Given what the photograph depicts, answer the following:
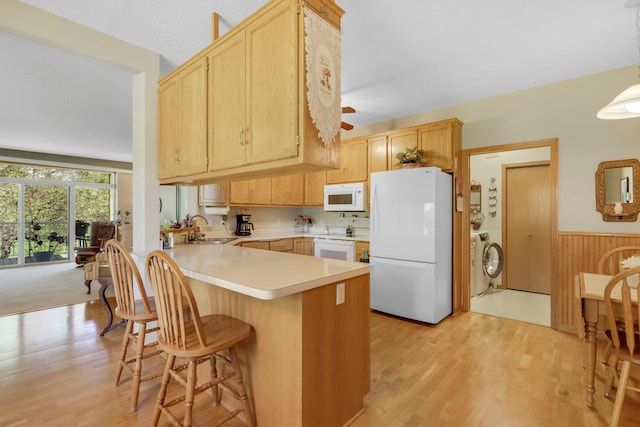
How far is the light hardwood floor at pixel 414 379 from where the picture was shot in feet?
5.93

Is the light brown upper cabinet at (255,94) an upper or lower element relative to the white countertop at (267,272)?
upper

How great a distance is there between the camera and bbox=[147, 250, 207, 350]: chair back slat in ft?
4.59

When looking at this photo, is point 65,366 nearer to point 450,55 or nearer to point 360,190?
point 360,190

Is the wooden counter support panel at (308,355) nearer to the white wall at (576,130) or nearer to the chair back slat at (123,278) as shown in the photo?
the chair back slat at (123,278)

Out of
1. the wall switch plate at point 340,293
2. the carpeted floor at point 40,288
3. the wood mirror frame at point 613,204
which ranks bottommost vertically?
the carpeted floor at point 40,288

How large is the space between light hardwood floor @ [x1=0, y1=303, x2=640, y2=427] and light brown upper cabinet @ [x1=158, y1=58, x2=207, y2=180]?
163 cm

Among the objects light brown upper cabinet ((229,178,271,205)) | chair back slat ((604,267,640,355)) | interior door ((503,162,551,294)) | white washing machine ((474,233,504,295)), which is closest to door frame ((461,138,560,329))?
white washing machine ((474,233,504,295))

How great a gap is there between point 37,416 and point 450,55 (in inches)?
155

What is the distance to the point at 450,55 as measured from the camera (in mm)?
2643

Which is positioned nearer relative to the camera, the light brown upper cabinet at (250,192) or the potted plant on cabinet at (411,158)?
the potted plant on cabinet at (411,158)

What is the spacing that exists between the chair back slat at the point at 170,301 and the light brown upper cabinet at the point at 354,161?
3260 mm

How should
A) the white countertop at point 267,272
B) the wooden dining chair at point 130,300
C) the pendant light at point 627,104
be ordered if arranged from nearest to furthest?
1. the white countertop at point 267,272
2. the pendant light at point 627,104
3. the wooden dining chair at point 130,300

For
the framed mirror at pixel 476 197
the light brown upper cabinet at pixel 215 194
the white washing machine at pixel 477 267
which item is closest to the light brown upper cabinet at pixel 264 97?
the light brown upper cabinet at pixel 215 194

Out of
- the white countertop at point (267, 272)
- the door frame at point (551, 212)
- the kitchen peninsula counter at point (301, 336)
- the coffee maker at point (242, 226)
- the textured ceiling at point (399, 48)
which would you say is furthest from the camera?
the coffee maker at point (242, 226)
